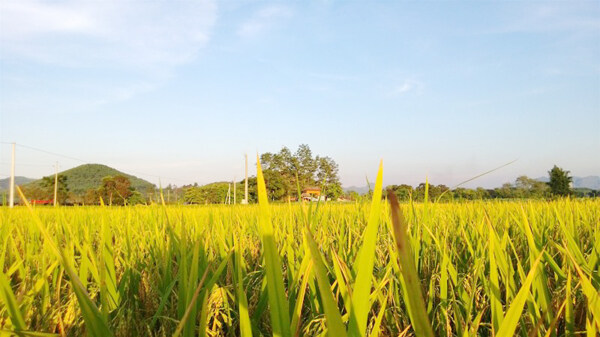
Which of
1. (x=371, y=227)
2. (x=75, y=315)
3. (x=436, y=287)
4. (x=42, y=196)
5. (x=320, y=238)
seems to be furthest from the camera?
(x=42, y=196)

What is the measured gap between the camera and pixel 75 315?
85cm

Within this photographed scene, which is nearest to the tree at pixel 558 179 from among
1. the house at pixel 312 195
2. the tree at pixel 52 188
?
the house at pixel 312 195

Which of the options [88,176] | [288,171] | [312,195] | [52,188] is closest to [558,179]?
[288,171]

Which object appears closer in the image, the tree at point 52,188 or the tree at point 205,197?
the tree at point 205,197

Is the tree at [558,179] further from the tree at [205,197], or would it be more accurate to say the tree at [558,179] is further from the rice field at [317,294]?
the rice field at [317,294]

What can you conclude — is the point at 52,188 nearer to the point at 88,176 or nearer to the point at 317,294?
the point at 88,176

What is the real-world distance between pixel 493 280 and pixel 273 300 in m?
0.49

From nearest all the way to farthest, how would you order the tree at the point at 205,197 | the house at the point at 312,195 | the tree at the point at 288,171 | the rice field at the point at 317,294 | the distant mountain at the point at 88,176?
the rice field at the point at 317,294
the house at the point at 312,195
the tree at the point at 205,197
the tree at the point at 288,171
the distant mountain at the point at 88,176

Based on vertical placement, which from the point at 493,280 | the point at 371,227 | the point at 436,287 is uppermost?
the point at 371,227

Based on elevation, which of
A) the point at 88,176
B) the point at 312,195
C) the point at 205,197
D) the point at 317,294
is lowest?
the point at 317,294

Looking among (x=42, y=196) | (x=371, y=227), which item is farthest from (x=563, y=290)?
(x=42, y=196)

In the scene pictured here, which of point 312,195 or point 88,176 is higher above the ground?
point 88,176

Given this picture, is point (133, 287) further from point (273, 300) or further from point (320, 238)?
point (273, 300)

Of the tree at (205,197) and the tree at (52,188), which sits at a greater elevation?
the tree at (52,188)
